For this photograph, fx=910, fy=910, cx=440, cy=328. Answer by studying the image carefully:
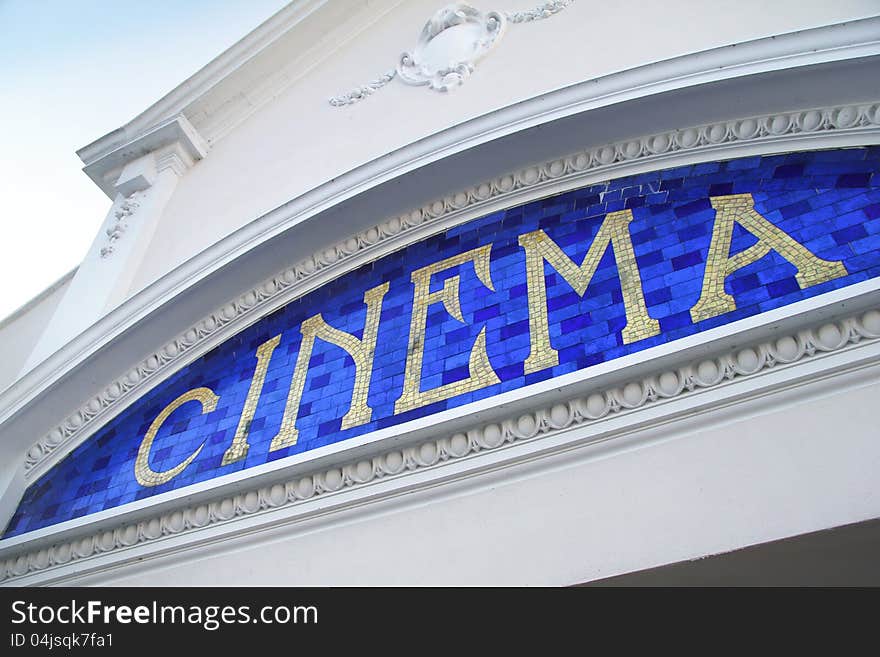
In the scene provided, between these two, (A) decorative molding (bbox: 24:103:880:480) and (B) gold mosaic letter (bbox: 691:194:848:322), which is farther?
(A) decorative molding (bbox: 24:103:880:480)

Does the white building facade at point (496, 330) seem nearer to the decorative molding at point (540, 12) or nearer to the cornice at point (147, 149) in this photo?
the decorative molding at point (540, 12)

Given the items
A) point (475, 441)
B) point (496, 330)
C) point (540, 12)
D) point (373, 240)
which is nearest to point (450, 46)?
point (540, 12)

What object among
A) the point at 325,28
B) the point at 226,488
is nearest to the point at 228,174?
the point at 325,28

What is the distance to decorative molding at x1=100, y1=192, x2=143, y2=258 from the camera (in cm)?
571

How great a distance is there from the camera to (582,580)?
2.88m

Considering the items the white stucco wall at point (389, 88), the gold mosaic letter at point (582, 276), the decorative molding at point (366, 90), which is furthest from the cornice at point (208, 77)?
the gold mosaic letter at point (582, 276)

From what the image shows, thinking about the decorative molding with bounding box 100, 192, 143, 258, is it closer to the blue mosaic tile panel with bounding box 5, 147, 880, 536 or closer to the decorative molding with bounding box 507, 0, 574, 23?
the blue mosaic tile panel with bounding box 5, 147, 880, 536

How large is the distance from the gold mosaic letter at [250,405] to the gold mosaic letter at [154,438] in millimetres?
215

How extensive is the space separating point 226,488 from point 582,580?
1651 millimetres

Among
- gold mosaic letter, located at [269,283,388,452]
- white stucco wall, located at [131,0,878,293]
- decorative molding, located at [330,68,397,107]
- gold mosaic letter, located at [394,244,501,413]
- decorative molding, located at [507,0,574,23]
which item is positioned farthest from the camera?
decorative molding, located at [330,68,397,107]

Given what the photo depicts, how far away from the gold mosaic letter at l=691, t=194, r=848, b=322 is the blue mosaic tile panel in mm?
27

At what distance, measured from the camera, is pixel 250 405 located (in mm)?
4340

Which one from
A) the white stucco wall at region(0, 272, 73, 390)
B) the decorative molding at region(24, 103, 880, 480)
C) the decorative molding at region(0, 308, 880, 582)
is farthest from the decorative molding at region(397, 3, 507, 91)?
the white stucco wall at region(0, 272, 73, 390)
